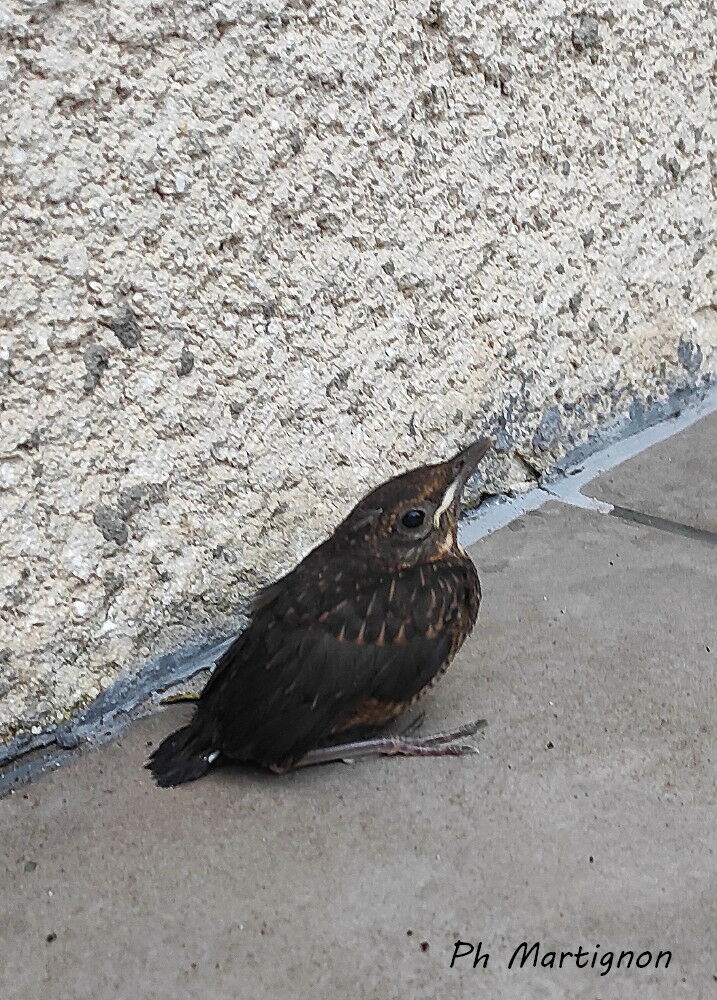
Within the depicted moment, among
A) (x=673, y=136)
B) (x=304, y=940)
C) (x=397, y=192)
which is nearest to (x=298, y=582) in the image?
(x=304, y=940)

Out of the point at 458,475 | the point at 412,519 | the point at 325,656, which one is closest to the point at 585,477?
the point at 458,475

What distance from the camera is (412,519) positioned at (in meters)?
2.76

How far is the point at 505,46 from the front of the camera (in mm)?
3533

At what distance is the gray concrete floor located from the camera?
7.03 feet

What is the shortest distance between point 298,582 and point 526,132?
1.77 metres

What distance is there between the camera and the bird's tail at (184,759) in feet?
8.75

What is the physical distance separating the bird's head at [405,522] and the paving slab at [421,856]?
1.44 ft

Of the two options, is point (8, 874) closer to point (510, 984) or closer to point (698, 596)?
point (510, 984)

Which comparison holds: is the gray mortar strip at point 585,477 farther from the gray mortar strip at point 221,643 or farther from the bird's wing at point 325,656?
the bird's wing at point 325,656

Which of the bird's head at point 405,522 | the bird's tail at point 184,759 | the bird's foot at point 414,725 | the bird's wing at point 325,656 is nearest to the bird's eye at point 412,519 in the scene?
the bird's head at point 405,522

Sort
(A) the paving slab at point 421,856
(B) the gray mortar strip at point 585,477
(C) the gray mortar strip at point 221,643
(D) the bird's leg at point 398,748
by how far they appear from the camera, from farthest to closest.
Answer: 1. (B) the gray mortar strip at point 585,477
2. (C) the gray mortar strip at point 221,643
3. (D) the bird's leg at point 398,748
4. (A) the paving slab at point 421,856

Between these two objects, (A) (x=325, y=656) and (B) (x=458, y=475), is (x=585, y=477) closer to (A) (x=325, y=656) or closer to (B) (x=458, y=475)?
(B) (x=458, y=475)

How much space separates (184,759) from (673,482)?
82.9 inches

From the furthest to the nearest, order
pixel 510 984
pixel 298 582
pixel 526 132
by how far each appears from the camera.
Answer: pixel 526 132 → pixel 298 582 → pixel 510 984
